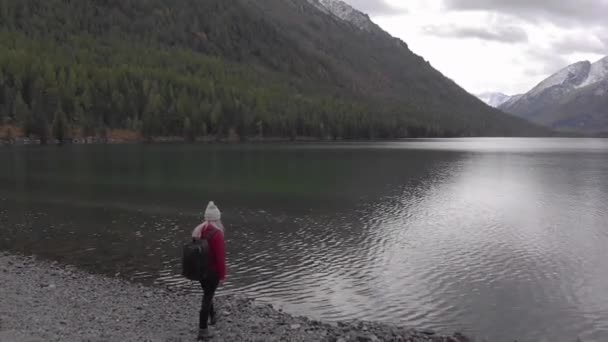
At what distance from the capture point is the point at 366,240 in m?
37.1

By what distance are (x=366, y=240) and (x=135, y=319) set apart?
21.1 meters

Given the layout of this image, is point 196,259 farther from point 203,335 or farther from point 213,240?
point 203,335

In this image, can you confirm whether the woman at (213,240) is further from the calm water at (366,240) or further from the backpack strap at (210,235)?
the calm water at (366,240)

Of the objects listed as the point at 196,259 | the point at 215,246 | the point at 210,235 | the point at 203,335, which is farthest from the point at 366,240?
the point at 196,259

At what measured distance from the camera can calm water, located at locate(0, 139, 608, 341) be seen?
23.4 metres

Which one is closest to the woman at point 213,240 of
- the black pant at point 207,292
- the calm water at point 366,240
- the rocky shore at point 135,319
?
the black pant at point 207,292

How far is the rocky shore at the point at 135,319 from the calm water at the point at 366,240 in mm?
2220

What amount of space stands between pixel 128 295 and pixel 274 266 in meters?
9.06

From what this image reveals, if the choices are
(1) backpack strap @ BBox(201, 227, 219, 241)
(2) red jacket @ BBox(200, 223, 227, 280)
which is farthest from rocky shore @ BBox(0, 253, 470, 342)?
(1) backpack strap @ BBox(201, 227, 219, 241)

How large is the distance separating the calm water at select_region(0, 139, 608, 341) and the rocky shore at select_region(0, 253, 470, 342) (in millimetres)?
2220

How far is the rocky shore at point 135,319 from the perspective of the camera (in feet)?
56.3

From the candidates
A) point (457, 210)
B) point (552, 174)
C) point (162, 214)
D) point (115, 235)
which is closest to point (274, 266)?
point (115, 235)

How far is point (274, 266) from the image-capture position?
1151 inches

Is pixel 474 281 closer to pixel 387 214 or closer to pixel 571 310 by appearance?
pixel 571 310
